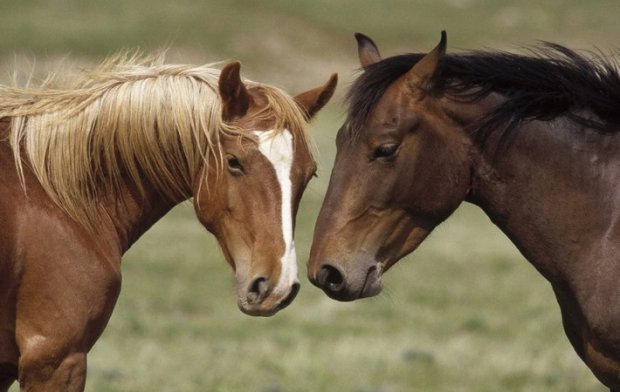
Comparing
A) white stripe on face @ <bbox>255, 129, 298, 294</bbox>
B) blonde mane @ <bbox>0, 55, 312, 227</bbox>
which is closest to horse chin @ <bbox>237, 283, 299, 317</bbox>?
white stripe on face @ <bbox>255, 129, 298, 294</bbox>

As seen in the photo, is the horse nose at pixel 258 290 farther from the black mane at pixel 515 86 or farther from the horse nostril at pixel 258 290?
the black mane at pixel 515 86

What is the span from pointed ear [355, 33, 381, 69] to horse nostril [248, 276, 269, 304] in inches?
50.0

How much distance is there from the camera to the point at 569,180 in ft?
17.7

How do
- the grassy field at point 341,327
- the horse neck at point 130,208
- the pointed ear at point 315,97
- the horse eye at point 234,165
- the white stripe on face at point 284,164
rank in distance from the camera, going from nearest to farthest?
the white stripe on face at point 284,164 < the horse eye at point 234,165 < the horse neck at point 130,208 < the pointed ear at point 315,97 < the grassy field at point 341,327

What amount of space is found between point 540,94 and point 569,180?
432 millimetres

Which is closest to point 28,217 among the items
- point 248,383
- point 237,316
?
point 248,383

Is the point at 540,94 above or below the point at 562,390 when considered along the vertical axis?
above

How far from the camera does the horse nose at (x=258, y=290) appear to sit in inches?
205

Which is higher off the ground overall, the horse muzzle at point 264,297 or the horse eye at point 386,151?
the horse eye at point 386,151

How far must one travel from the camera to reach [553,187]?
5.39 m

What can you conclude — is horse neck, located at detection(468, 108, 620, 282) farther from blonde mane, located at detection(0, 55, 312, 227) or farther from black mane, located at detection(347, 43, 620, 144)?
blonde mane, located at detection(0, 55, 312, 227)

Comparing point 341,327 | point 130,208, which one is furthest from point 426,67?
point 341,327

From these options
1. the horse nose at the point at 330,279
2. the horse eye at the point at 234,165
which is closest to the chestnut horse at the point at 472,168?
the horse nose at the point at 330,279

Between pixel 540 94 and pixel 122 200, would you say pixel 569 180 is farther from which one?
pixel 122 200
